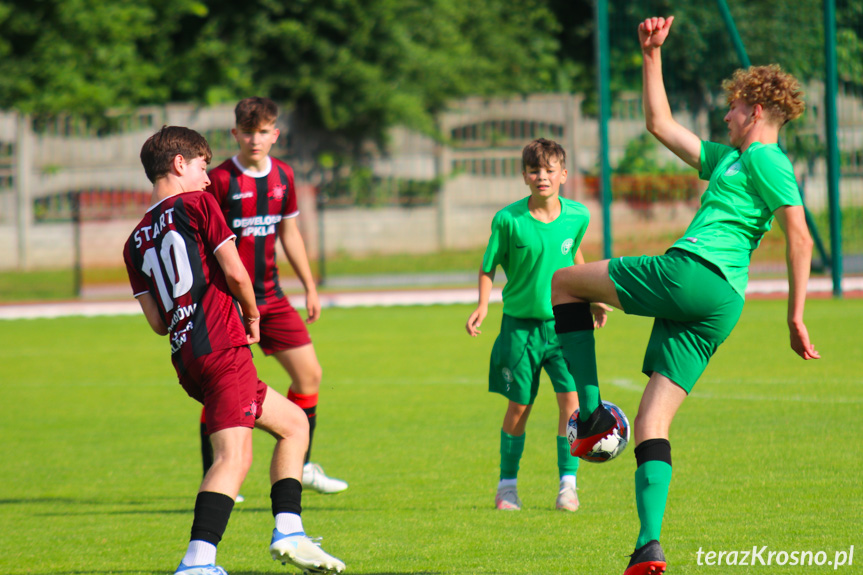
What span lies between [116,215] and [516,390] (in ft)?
61.4

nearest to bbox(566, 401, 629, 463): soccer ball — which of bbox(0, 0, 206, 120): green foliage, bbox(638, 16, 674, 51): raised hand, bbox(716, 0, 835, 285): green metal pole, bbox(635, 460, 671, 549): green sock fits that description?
bbox(635, 460, 671, 549): green sock

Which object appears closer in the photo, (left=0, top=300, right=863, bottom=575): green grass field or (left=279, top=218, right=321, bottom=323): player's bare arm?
(left=0, top=300, right=863, bottom=575): green grass field

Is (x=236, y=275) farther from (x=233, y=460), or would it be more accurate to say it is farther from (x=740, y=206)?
(x=740, y=206)

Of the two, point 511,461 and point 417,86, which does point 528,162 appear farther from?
point 417,86

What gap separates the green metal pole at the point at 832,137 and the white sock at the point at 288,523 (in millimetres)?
13264

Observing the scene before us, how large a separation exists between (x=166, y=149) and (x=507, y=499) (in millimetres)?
2541

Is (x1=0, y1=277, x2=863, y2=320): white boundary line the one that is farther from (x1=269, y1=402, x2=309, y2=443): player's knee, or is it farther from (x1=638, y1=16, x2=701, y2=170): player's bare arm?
(x1=638, y1=16, x2=701, y2=170): player's bare arm

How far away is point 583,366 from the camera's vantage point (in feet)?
13.2

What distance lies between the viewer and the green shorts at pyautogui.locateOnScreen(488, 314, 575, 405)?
5.28 metres

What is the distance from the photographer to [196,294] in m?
3.87

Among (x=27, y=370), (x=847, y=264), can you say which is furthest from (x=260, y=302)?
(x=847, y=264)

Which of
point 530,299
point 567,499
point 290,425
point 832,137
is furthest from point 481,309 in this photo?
point 832,137

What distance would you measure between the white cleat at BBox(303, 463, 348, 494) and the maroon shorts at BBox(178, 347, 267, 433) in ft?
6.10

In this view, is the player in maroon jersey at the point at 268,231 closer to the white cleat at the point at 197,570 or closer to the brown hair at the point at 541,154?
the brown hair at the point at 541,154
